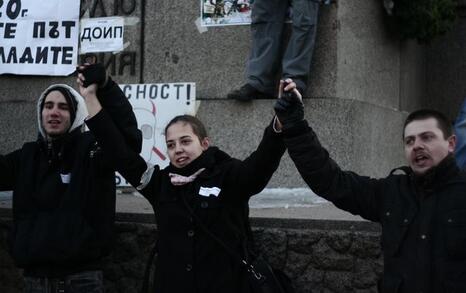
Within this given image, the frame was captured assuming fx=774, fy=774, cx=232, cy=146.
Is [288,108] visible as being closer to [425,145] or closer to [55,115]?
[425,145]

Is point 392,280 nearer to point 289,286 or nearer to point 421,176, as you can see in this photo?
point 421,176

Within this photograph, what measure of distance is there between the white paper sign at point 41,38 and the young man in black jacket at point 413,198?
380 centimetres

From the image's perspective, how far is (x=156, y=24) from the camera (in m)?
6.50

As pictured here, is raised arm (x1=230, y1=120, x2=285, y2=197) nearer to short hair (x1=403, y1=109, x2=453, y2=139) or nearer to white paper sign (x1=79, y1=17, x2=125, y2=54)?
short hair (x1=403, y1=109, x2=453, y2=139)

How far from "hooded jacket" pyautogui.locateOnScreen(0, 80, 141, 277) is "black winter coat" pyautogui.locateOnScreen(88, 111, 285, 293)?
21cm

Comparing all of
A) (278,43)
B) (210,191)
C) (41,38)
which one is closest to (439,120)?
(210,191)

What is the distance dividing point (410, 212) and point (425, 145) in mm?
290

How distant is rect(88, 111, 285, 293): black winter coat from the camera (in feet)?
11.8

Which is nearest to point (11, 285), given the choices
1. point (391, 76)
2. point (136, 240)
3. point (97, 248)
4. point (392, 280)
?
point (136, 240)

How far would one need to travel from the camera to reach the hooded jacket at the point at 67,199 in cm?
389

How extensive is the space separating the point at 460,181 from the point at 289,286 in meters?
1.05

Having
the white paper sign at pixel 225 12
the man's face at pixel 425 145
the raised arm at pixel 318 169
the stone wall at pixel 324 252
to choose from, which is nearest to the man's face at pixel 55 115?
the stone wall at pixel 324 252

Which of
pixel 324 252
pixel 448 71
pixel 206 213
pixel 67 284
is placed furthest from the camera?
pixel 448 71

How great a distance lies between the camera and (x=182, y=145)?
3801 mm
